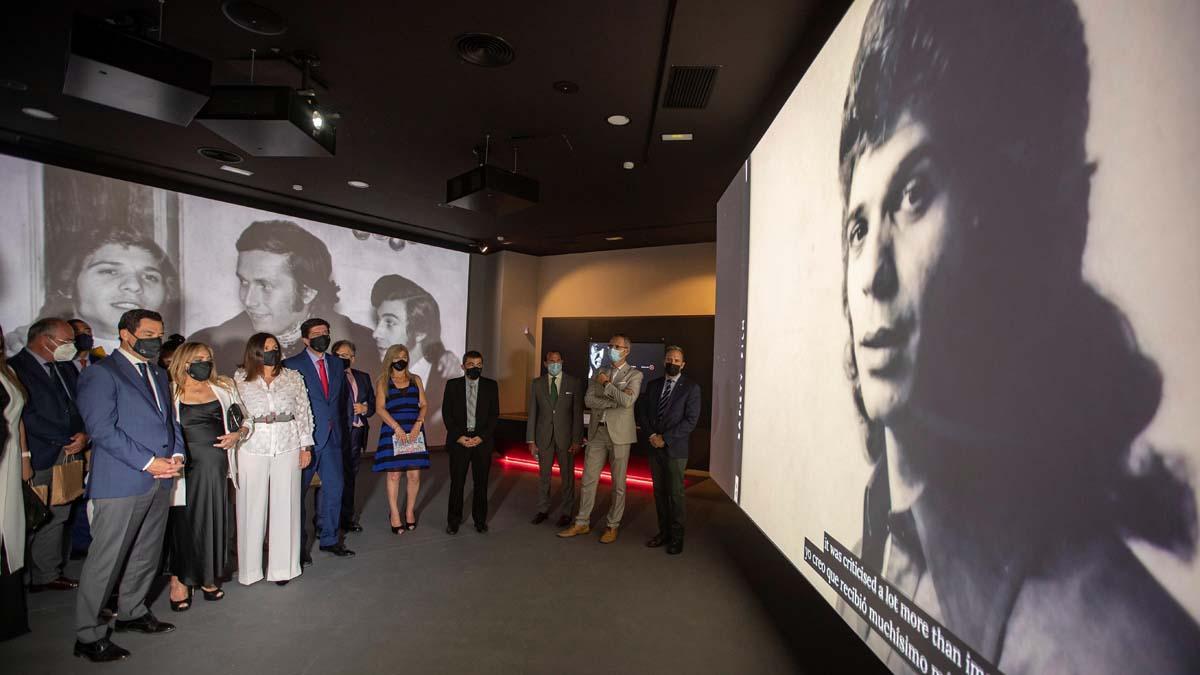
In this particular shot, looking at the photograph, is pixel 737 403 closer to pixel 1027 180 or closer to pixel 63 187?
pixel 1027 180

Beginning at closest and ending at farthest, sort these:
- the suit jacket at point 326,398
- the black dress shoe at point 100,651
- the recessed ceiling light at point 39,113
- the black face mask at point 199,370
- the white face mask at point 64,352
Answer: the black dress shoe at point 100,651
the black face mask at point 199,370
the white face mask at point 64,352
the suit jacket at point 326,398
the recessed ceiling light at point 39,113

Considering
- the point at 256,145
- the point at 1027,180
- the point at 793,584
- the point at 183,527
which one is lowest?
the point at 793,584

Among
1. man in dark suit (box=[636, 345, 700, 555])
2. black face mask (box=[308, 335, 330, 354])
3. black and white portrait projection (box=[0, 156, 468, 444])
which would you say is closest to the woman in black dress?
black face mask (box=[308, 335, 330, 354])

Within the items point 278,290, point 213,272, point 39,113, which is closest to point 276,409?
point 39,113

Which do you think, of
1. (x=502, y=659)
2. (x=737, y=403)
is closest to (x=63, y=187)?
(x=502, y=659)

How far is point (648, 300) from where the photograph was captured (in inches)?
323

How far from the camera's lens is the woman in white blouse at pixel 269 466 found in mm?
3361

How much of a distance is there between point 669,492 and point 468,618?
73.5 inches

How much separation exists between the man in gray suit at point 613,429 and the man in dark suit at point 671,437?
18cm

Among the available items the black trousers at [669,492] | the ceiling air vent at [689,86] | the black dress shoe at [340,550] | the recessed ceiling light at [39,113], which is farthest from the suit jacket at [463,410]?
the recessed ceiling light at [39,113]

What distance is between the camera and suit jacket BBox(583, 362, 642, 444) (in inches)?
176

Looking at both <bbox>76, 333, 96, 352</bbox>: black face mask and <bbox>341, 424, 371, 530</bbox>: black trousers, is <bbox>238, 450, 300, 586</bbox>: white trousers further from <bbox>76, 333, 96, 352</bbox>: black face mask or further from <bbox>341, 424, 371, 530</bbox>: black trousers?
<bbox>76, 333, 96, 352</bbox>: black face mask

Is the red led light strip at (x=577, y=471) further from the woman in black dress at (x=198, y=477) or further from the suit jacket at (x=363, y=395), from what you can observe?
the woman in black dress at (x=198, y=477)

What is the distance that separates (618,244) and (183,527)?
21.0 ft
